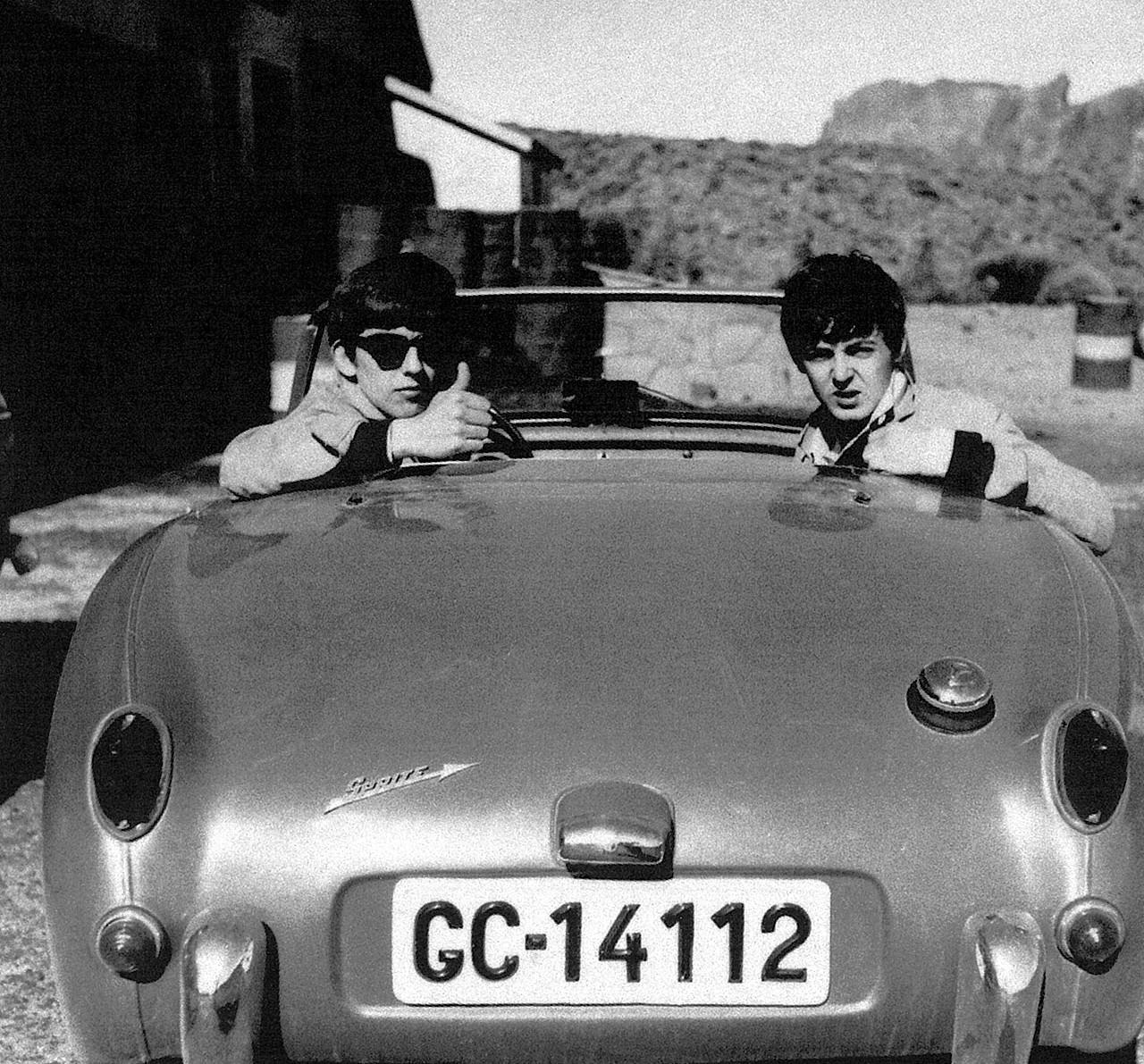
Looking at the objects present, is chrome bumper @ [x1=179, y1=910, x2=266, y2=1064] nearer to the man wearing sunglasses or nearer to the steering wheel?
the man wearing sunglasses

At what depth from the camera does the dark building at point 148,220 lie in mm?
11117

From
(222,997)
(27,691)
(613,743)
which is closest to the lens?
→ (222,997)

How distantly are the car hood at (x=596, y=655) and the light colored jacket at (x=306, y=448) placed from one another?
0.82 feet

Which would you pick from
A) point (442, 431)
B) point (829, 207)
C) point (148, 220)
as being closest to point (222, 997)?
point (442, 431)

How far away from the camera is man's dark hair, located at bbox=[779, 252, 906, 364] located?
2.72 meters

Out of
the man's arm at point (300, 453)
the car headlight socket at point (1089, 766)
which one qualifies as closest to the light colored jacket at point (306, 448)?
the man's arm at point (300, 453)

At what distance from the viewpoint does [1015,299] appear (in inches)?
1027

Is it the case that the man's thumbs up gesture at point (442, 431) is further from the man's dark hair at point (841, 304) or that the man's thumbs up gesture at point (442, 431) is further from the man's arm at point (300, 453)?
the man's dark hair at point (841, 304)

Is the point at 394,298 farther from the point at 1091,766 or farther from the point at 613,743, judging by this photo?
the point at 1091,766

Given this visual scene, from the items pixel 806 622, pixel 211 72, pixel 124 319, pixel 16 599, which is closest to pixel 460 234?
pixel 124 319

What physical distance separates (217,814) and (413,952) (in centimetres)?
30

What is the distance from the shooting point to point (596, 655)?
76.9 inches

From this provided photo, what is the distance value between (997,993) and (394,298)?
5.43 ft

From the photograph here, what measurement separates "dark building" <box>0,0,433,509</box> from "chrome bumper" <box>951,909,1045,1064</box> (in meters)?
8.26
